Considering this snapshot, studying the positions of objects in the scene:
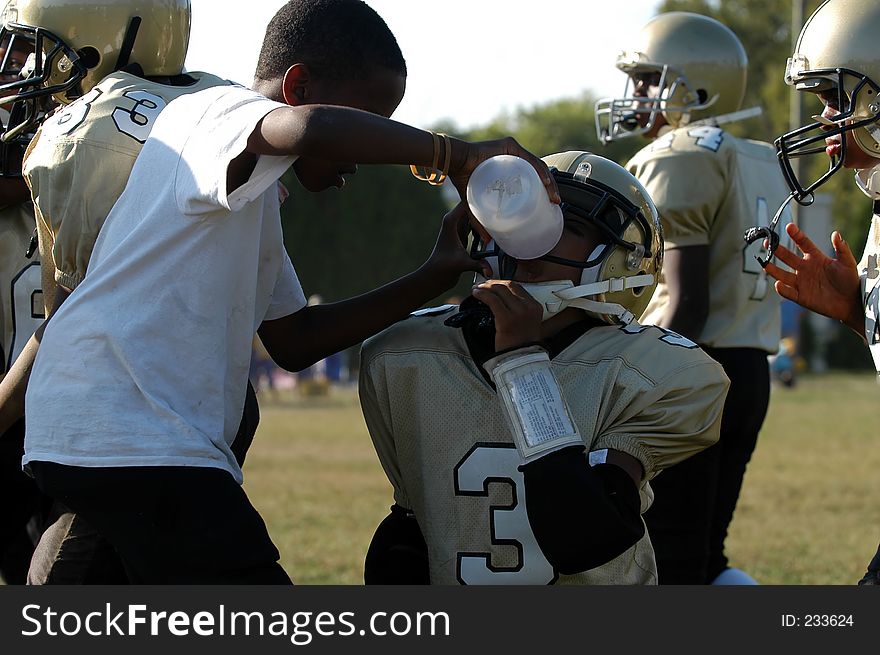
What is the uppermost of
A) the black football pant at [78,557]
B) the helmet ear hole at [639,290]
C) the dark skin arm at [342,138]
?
the dark skin arm at [342,138]

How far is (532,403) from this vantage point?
258cm

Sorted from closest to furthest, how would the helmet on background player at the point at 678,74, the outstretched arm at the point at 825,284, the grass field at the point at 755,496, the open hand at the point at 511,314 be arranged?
the open hand at the point at 511,314 → the outstretched arm at the point at 825,284 → the helmet on background player at the point at 678,74 → the grass field at the point at 755,496

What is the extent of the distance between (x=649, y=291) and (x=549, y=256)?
1.15 ft

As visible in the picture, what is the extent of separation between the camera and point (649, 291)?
305cm

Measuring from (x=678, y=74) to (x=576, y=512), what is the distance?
2711mm

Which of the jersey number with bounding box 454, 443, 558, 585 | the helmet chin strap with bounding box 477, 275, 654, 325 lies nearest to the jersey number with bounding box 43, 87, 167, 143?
the helmet chin strap with bounding box 477, 275, 654, 325

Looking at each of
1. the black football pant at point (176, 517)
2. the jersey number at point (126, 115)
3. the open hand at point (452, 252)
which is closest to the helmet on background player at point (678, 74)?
the open hand at point (452, 252)

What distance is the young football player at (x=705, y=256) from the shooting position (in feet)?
14.1

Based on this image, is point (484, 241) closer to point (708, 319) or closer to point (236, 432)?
point (236, 432)

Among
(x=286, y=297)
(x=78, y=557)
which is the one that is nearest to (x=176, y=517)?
(x=78, y=557)

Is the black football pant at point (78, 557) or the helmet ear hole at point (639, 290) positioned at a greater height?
the helmet ear hole at point (639, 290)

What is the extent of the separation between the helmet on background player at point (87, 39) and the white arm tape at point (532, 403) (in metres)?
1.31

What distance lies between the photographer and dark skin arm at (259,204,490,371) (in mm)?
3029

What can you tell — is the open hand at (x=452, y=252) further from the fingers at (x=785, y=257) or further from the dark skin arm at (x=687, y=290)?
the dark skin arm at (x=687, y=290)
